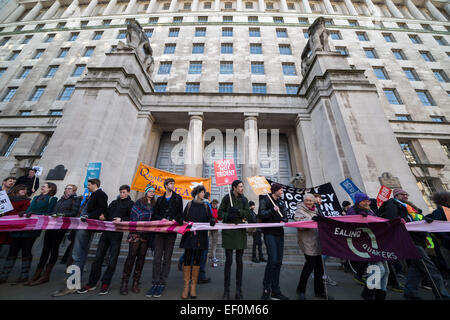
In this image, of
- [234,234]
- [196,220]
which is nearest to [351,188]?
[234,234]

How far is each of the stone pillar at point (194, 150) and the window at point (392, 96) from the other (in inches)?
814

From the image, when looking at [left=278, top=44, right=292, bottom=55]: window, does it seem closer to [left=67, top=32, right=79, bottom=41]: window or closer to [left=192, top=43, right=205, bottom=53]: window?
[left=192, top=43, right=205, bottom=53]: window

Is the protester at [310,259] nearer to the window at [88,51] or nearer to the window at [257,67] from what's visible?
the window at [257,67]

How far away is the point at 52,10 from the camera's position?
32.0 metres

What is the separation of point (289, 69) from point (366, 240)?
69.8 feet

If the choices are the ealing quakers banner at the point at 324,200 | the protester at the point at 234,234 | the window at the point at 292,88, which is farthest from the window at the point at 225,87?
the protester at the point at 234,234

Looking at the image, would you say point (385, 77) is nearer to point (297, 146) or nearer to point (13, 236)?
point (297, 146)

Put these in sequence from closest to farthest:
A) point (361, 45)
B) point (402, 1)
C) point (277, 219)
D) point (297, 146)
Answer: point (277, 219) → point (297, 146) → point (361, 45) → point (402, 1)

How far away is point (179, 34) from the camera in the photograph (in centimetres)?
2417

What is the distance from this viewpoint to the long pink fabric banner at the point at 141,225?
385 centimetres

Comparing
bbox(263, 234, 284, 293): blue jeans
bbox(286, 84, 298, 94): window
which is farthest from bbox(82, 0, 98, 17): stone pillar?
bbox(263, 234, 284, 293): blue jeans

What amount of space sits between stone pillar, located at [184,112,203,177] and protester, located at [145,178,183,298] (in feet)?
25.9
